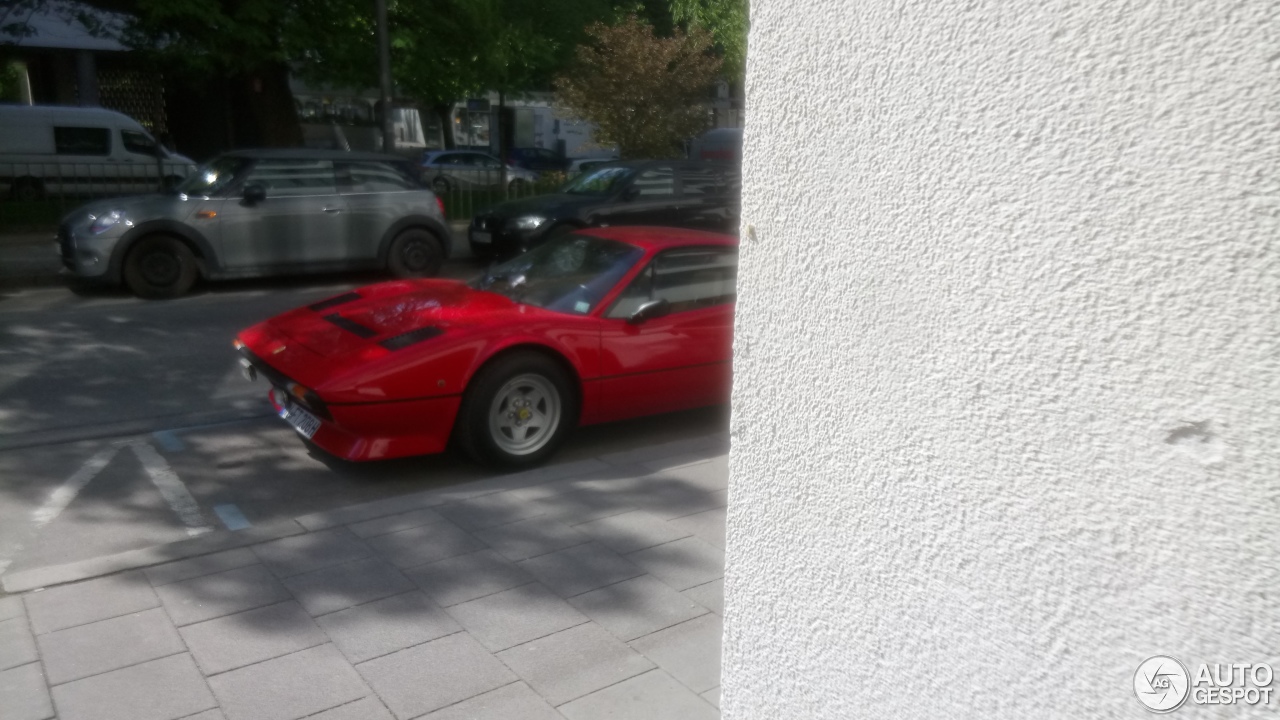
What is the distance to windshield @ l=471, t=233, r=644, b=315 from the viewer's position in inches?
246

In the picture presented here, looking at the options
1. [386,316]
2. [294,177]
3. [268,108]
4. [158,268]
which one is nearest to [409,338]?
[386,316]

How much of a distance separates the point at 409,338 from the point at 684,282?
1.83 meters

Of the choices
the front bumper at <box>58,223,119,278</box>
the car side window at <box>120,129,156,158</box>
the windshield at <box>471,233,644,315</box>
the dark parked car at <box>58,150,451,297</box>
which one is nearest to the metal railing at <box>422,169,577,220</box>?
the dark parked car at <box>58,150,451,297</box>

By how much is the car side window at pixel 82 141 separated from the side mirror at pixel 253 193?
41.4 feet

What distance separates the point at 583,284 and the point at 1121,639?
5.26 m

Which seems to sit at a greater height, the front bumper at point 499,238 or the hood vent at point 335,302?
the hood vent at point 335,302

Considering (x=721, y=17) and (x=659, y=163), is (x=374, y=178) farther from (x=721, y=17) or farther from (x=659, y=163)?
(x=721, y=17)

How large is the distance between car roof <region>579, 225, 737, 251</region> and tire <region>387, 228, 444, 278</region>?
635 centimetres

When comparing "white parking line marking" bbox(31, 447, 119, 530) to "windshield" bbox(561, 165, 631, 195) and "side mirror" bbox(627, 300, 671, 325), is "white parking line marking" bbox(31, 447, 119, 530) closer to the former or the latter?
"side mirror" bbox(627, 300, 671, 325)

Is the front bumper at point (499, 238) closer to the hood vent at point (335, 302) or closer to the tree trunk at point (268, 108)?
the tree trunk at point (268, 108)

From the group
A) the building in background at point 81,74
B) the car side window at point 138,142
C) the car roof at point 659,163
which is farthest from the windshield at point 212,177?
the building in background at point 81,74

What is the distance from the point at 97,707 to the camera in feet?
10.7

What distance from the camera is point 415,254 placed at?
1309cm

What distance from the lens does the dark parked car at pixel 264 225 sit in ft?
Answer: 36.1
